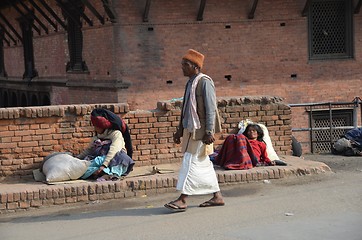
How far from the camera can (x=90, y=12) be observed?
53.6 ft

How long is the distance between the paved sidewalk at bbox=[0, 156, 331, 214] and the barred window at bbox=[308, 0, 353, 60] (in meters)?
8.32

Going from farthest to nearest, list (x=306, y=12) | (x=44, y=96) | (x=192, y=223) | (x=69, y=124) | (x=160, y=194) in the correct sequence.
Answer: (x=44, y=96) → (x=306, y=12) → (x=69, y=124) → (x=160, y=194) → (x=192, y=223)

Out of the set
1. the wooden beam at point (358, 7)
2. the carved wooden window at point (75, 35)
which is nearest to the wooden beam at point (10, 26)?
the carved wooden window at point (75, 35)

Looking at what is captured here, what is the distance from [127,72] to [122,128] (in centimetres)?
718

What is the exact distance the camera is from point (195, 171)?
6844 millimetres

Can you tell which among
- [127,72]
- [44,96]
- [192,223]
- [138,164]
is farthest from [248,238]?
[44,96]

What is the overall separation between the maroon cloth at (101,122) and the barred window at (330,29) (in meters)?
9.44

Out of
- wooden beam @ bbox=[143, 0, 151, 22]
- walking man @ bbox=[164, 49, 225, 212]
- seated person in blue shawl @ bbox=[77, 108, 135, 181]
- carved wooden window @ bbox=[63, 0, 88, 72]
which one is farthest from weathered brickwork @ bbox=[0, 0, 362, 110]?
walking man @ bbox=[164, 49, 225, 212]

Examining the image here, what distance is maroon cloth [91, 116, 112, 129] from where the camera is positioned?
7.93 meters

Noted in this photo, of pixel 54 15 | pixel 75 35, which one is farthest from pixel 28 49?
pixel 75 35

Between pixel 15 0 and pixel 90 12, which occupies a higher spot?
pixel 15 0

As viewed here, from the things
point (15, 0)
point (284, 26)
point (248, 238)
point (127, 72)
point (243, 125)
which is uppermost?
point (15, 0)

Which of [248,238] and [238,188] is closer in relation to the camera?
[248,238]

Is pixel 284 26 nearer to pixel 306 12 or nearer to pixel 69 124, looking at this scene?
pixel 306 12
